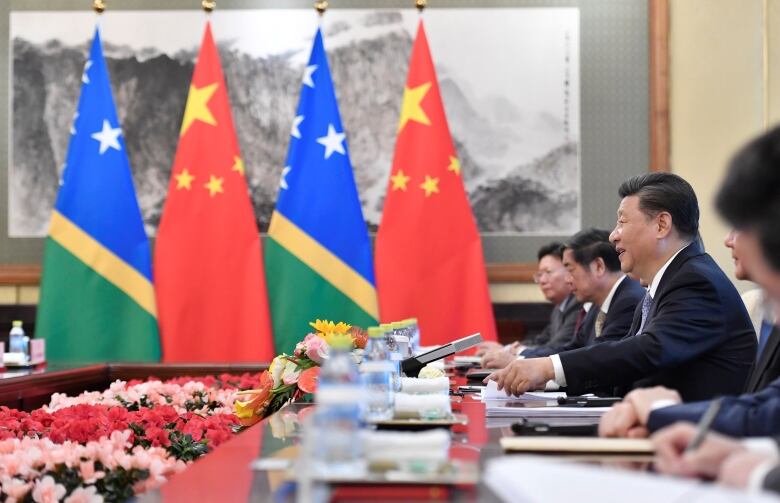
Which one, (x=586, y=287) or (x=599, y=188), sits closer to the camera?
(x=586, y=287)

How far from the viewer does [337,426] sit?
135cm

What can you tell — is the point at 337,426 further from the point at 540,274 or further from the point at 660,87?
the point at 660,87

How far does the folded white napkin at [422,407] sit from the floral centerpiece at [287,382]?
0.75m

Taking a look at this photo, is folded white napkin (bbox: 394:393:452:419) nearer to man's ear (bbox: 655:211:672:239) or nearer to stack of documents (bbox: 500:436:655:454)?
stack of documents (bbox: 500:436:655:454)

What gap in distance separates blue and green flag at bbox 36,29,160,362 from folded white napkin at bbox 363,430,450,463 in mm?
5439

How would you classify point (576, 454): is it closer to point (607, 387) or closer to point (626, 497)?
point (626, 497)

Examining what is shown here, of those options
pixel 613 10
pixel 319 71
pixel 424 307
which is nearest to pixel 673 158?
pixel 613 10

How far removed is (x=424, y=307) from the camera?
6867mm

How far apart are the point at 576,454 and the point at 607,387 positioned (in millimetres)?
1863

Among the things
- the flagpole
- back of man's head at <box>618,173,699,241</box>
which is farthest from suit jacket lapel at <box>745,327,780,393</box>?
the flagpole

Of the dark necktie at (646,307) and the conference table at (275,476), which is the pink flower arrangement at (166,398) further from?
the dark necktie at (646,307)

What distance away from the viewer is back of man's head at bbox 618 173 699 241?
3258 millimetres

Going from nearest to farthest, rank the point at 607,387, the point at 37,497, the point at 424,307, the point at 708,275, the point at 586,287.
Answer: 1. the point at 37,497
2. the point at 708,275
3. the point at 607,387
4. the point at 586,287
5. the point at 424,307

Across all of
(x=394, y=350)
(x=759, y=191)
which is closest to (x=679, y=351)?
(x=394, y=350)
